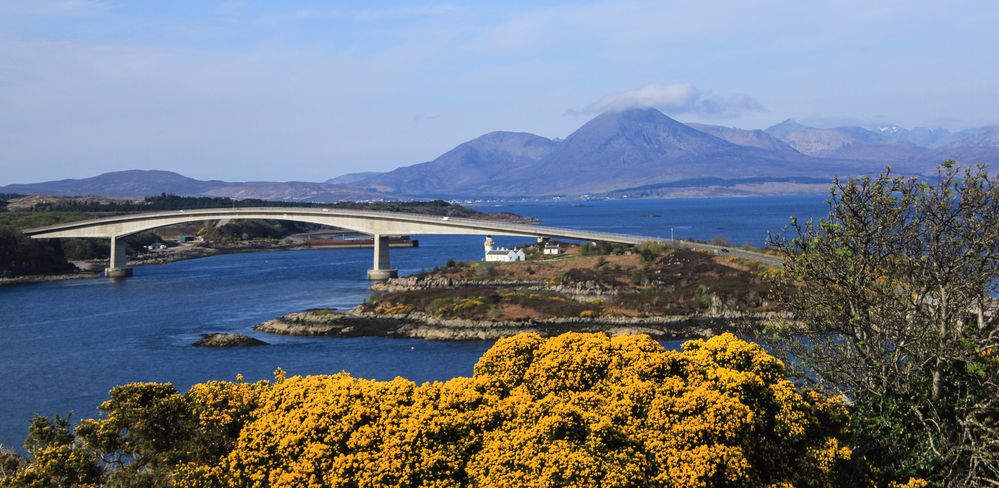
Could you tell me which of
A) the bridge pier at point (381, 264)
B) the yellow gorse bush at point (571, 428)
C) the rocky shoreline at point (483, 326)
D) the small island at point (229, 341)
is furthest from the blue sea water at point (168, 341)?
the yellow gorse bush at point (571, 428)

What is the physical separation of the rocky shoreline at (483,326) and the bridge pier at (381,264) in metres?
25.6

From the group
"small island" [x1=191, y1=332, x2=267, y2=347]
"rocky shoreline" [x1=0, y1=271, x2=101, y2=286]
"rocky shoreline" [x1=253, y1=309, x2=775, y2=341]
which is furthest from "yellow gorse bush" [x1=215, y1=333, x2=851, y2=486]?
"rocky shoreline" [x1=0, y1=271, x2=101, y2=286]

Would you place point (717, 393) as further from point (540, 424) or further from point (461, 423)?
point (461, 423)

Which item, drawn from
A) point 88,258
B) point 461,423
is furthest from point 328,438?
point 88,258

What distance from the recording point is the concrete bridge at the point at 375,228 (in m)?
88.1

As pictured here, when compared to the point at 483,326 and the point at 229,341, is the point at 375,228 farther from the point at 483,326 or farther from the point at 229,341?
the point at 229,341

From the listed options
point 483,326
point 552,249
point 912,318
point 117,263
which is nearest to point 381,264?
point 552,249

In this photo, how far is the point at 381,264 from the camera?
9088 centimetres

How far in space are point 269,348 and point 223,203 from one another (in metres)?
139

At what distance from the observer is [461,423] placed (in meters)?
16.6

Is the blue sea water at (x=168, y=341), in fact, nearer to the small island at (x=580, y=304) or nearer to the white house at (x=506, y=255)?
the small island at (x=580, y=304)

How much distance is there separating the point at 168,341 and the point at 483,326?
1866 centimetres

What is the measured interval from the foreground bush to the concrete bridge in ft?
180

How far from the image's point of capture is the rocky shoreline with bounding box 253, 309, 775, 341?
5444 centimetres
